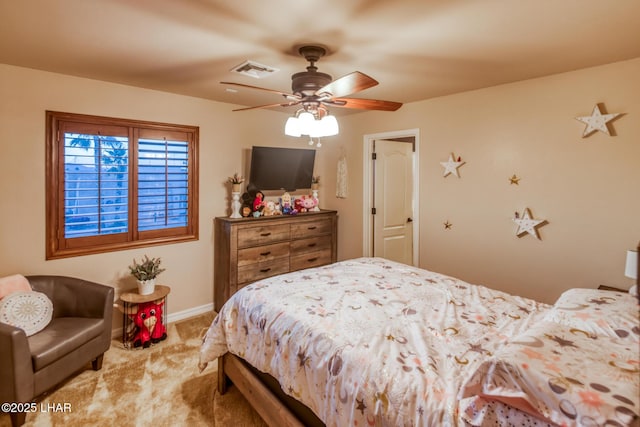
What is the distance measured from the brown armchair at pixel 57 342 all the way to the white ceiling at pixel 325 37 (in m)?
1.76

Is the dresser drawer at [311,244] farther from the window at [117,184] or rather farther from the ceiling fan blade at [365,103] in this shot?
the ceiling fan blade at [365,103]

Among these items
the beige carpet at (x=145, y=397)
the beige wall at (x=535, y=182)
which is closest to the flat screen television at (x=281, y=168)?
the beige wall at (x=535, y=182)

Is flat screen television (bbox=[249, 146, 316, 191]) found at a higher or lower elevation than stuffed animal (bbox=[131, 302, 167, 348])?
higher

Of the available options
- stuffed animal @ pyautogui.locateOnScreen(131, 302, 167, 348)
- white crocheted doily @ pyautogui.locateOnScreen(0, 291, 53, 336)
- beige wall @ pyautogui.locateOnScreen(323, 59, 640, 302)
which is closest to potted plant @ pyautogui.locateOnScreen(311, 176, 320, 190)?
beige wall @ pyautogui.locateOnScreen(323, 59, 640, 302)

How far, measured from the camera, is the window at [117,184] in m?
2.85

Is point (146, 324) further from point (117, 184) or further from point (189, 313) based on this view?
point (117, 184)

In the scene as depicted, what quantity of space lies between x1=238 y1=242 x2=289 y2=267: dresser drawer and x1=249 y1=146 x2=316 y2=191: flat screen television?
2.44 feet

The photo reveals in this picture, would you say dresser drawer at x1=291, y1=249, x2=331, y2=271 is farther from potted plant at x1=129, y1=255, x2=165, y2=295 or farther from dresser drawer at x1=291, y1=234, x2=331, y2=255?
potted plant at x1=129, y1=255, x2=165, y2=295

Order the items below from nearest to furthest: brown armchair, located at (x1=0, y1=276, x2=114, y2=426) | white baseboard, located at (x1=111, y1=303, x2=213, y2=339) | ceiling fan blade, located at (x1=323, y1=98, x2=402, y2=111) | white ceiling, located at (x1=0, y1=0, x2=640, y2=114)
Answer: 1. white ceiling, located at (x1=0, y1=0, x2=640, y2=114)
2. brown armchair, located at (x1=0, y1=276, x2=114, y2=426)
3. ceiling fan blade, located at (x1=323, y1=98, x2=402, y2=111)
4. white baseboard, located at (x1=111, y1=303, x2=213, y2=339)

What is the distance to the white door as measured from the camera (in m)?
4.29

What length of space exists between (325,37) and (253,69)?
0.78 meters

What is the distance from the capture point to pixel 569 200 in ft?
8.77

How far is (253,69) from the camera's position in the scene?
100 inches

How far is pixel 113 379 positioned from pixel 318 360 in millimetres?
1909
